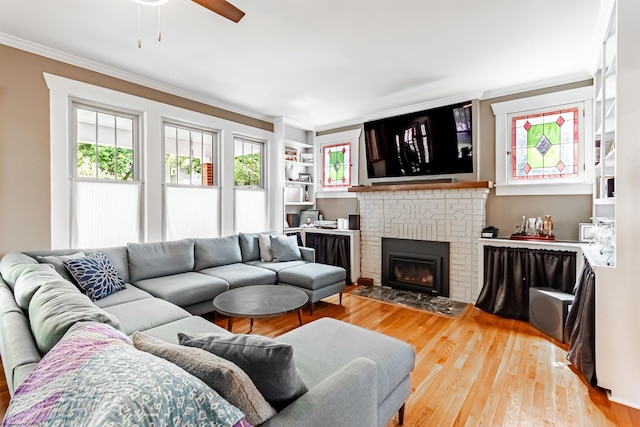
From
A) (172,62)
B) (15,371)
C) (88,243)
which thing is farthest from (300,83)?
(15,371)

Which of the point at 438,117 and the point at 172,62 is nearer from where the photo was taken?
the point at 172,62

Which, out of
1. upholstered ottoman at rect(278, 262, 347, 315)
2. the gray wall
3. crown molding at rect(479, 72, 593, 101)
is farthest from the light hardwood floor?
crown molding at rect(479, 72, 593, 101)

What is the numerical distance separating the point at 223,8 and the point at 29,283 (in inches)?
73.8

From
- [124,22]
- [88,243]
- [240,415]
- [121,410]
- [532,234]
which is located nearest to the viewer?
[121,410]

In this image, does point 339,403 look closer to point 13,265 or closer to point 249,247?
point 13,265

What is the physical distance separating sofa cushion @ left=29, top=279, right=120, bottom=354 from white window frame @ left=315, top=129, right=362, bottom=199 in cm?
414

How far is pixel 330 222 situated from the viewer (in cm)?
533

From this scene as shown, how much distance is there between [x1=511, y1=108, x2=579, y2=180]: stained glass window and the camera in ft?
11.1

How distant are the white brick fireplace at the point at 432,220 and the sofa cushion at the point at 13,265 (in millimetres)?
3812

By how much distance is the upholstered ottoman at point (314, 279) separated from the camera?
3422 mm

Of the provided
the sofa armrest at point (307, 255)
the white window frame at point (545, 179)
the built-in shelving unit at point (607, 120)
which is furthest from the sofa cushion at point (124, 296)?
the white window frame at point (545, 179)

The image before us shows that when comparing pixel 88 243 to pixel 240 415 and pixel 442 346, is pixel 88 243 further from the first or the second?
pixel 442 346

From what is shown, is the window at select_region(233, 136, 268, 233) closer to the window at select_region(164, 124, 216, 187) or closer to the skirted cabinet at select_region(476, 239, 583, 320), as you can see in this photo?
the window at select_region(164, 124, 216, 187)

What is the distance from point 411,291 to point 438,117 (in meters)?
2.39
